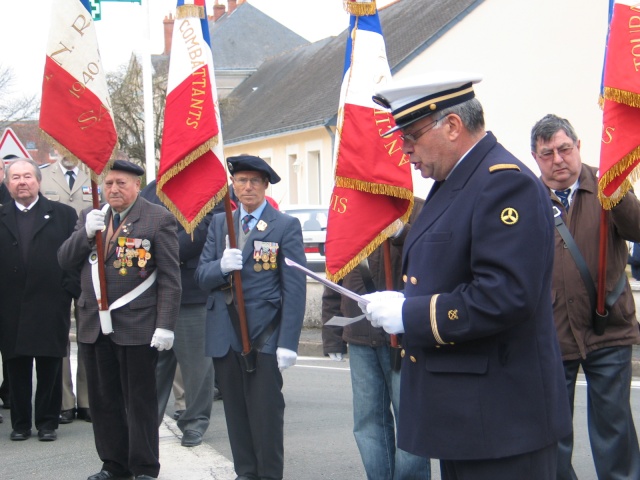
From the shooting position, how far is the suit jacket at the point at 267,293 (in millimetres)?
5586

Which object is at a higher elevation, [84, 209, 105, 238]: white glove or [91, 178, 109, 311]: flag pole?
[84, 209, 105, 238]: white glove

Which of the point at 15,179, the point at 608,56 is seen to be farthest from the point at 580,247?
the point at 15,179

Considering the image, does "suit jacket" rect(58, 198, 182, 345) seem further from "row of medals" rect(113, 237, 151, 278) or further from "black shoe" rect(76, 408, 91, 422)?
"black shoe" rect(76, 408, 91, 422)

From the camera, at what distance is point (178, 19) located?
5.80 meters

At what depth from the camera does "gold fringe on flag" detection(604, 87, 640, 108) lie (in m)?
4.82

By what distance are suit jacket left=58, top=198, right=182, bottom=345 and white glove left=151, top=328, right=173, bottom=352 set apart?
1.5 inches

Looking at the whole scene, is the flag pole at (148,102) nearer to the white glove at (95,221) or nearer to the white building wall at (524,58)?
the white glove at (95,221)

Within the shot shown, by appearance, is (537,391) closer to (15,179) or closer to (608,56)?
(608,56)

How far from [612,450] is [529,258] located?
2438 mm

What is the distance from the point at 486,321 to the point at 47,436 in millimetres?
5234

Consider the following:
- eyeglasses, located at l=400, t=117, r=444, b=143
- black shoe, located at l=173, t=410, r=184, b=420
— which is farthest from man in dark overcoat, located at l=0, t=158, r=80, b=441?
eyeglasses, located at l=400, t=117, r=444, b=143

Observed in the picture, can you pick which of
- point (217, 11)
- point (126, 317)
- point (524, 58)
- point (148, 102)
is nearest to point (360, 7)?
point (126, 317)

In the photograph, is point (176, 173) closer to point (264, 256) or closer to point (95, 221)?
point (95, 221)

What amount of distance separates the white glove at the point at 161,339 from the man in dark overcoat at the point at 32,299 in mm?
2001
